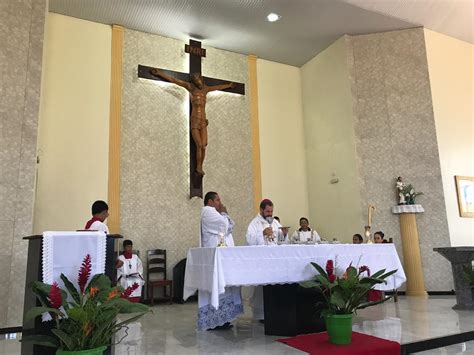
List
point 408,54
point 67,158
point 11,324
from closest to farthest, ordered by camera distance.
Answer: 1. point 11,324
2. point 67,158
3. point 408,54

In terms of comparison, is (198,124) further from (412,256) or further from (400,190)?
(412,256)

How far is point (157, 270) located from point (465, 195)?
6.48 metres

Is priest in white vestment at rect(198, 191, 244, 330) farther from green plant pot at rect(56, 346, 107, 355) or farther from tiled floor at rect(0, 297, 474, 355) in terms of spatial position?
green plant pot at rect(56, 346, 107, 355)

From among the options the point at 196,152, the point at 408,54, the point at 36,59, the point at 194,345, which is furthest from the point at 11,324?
the point at 408,54

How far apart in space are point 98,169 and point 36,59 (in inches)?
90.9

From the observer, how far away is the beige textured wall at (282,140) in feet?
30.2

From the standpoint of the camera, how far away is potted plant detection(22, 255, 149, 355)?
244 cm

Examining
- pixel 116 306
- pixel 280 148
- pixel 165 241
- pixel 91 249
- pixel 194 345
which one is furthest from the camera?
pixel 280 148

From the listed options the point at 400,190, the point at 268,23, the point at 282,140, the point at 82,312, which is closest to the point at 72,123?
the point at 268,23

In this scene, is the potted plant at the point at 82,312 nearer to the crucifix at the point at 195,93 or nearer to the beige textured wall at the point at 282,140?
the crucifix at the point at 195,93

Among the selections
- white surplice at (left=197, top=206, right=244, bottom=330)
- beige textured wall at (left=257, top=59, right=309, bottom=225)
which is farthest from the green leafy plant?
beige textured wall at (left=257, top=59, right=309, bottom=225)

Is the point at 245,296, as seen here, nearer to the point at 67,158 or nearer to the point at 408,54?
the point at 67,158

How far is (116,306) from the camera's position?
8.46 feet

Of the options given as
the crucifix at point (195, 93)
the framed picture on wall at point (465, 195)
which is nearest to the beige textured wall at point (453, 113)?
the framed picture on wall at point (465, 195)
